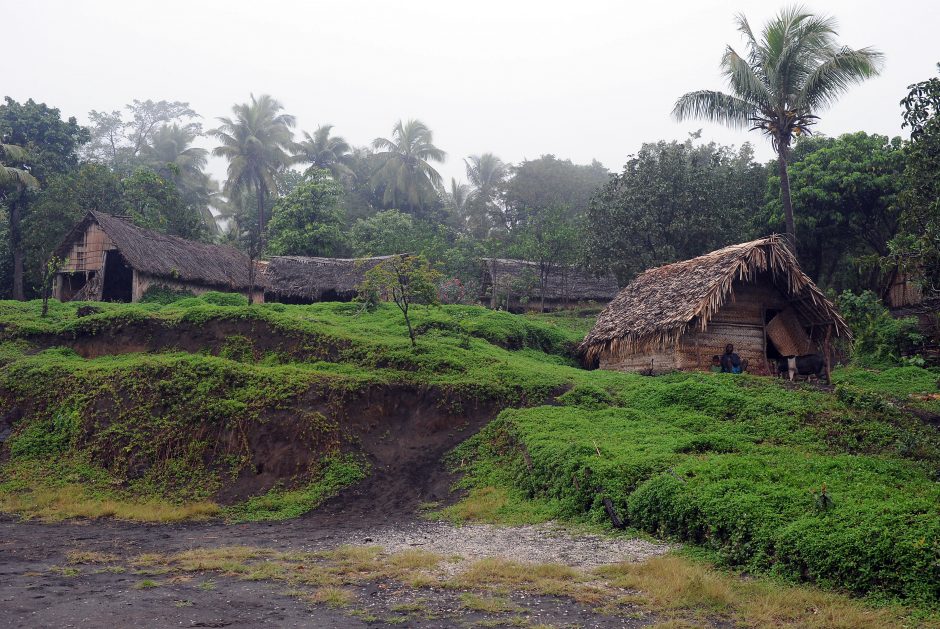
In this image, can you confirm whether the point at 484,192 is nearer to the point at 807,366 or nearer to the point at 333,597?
the point at 807,366

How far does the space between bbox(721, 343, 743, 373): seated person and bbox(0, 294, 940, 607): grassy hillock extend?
1.92 meters

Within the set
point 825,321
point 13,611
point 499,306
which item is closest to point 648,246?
point 499,306

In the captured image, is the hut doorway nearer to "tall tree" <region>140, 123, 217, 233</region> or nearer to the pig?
"tall tree" <region>140, 123, 217, 233</region>

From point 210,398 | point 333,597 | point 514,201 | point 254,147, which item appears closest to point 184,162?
point 254,147

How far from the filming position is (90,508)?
41.1ft

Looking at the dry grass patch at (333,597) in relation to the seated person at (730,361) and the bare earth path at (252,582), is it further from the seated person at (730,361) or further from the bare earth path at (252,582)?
the seated person at (730,361)

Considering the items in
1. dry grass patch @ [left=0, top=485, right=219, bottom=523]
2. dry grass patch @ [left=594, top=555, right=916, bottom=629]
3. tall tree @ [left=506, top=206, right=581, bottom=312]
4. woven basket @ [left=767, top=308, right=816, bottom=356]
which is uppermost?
tall tree @ [left=506, top=206, right=581, bottom=312]

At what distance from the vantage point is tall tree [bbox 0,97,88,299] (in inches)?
1180

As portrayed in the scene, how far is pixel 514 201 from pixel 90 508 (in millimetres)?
37565

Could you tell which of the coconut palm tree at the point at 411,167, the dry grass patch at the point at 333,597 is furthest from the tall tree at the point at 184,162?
the dry grass patch at the point at 333,597

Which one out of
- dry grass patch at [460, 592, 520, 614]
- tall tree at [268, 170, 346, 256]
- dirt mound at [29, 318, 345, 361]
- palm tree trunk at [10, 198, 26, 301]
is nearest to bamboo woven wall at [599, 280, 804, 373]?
dirt mound at [29, 318, 345, 361]

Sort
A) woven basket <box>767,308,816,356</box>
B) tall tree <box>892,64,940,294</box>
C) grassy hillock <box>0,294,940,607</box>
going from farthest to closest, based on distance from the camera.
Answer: woven basket <box>767,308,816,356</box>, tall tree <box>892,64,940,294</box>, grassy hillock <box>0,294,940,607</box>

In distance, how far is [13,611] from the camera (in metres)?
6.95

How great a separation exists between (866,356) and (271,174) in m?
35.2
